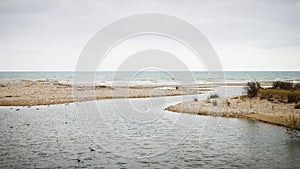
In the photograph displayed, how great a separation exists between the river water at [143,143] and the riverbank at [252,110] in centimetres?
176

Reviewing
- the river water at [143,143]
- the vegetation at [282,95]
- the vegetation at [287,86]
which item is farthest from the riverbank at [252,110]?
the vegetation at [287,86]

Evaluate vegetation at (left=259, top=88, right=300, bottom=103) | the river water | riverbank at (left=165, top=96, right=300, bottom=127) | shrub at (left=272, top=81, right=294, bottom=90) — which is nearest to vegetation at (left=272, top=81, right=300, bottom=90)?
shrub at (left=272, top=81, right=294, bottom=90)

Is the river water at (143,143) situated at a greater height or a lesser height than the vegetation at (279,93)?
lesser

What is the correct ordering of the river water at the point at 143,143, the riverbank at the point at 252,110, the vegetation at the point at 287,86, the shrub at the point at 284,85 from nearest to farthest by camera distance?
the river water at the point at 143,143, the riverbank at the point at 252,110, the vegetation at the point at 287,86, the shrub at the point at 284,85

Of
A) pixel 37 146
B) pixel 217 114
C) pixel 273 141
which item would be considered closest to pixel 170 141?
pixel 273 141

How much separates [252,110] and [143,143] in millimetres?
14640

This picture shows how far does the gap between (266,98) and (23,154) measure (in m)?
26.4

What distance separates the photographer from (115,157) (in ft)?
48.1

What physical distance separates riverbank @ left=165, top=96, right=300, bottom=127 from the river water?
1758 mm

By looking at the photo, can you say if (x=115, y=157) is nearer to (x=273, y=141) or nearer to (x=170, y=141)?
(x=170, y=141)

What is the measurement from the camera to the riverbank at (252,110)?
24125mm

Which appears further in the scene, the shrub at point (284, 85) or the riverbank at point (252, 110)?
the shrub at point (284, 85)

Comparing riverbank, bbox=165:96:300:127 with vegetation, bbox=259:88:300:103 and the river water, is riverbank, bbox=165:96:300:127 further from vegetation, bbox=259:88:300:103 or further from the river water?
the river water

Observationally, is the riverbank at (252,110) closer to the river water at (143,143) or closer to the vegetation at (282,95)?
the vegetation at (282,95)
